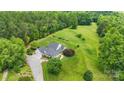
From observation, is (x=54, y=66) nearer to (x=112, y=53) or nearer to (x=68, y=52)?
(x=68, y=52)

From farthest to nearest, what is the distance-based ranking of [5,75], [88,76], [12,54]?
[12,54] < [5,75] < [88,76]

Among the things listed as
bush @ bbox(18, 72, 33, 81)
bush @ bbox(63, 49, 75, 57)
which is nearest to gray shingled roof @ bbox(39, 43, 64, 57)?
bush @ bbox(63, 49, 75, 57)

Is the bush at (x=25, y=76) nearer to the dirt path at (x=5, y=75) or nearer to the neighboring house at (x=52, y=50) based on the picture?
the dirt path at (x=5, y=75)

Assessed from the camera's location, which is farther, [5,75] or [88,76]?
[5,75]

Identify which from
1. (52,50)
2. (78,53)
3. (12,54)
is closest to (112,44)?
(78,53)

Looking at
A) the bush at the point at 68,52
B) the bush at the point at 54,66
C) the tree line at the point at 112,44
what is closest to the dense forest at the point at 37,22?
the tree line at the point at 112,44
